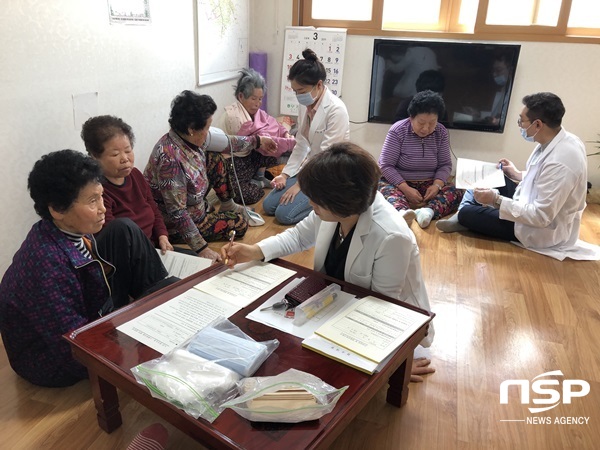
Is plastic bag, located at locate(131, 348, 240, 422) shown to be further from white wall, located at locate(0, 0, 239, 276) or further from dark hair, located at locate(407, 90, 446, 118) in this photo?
dark hair, located at locate(407, 90, 446, 118)

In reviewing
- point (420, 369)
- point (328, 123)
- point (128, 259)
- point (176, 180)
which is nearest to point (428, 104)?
point (328, 123)

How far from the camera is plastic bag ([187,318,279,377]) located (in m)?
1.14

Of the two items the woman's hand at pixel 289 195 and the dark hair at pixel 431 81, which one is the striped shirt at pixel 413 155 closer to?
the dark hair at pixel 431 81

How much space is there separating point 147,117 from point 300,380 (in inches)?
86.2

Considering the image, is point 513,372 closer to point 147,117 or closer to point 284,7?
point 147,117

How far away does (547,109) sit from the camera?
2543 mm

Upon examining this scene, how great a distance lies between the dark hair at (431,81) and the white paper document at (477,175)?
2.85ft

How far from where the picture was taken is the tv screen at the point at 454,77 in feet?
11.7

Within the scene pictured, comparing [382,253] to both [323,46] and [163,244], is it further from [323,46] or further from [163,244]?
[323,46]

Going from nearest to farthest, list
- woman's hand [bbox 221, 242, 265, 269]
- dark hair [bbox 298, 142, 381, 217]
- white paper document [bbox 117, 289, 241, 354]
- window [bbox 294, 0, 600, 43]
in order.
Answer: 1. white paper document [bbox 117, 289, 241, 354]
2. dark hair [bbox 298, 142, 381, 217]
3. woman's hand [bbox 221, 242, 265, 269]
4. window [bbox 294, 0, 600, 43]

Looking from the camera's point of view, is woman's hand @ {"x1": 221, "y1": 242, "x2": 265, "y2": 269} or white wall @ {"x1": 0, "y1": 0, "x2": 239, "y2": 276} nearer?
woman's hand @ {"x1": 221, "y1": 242, "x2": 265, "y2": 269}

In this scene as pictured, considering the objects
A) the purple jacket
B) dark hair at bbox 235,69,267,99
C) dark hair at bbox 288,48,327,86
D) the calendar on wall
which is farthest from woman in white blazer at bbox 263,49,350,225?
the purple jacket

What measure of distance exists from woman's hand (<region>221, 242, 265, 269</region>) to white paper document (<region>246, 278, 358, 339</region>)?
8.4 inches

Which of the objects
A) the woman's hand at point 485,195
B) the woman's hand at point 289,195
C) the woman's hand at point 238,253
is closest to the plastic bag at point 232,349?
the woman's hand at point 238,253
